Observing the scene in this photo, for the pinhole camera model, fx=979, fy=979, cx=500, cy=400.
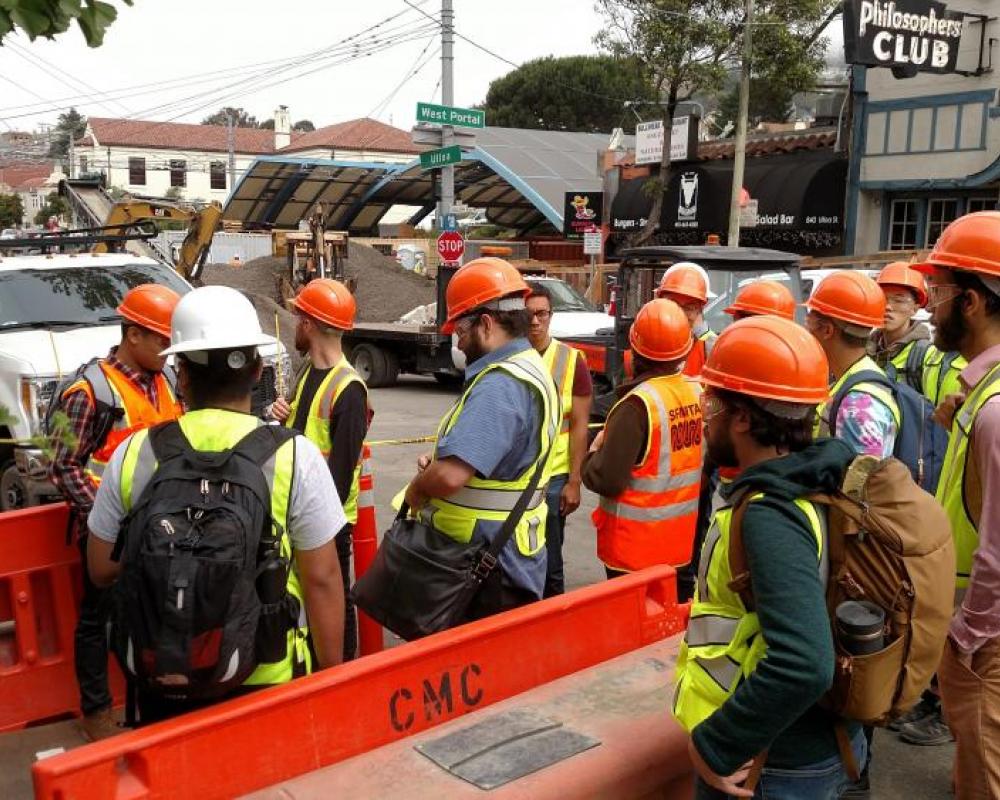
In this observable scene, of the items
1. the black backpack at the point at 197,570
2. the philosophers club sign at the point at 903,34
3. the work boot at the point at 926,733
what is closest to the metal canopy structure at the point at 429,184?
the philosophers club sign at the point at 903,34

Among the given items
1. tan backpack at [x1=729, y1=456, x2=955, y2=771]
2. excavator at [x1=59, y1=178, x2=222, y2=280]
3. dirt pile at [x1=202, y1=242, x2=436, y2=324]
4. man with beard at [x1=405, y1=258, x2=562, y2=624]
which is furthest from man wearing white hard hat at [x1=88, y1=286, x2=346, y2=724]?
dirt pile at [x1=202, y1=242, x2=436, y2=324]

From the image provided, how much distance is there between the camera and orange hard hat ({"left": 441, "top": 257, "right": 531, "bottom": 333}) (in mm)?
3404

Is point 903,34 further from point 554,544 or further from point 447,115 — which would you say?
point 554,544

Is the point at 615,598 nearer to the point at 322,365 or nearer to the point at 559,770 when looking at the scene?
the point at 559,770

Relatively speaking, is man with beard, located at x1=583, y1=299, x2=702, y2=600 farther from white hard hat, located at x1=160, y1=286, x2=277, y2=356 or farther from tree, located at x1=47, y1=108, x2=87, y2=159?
tree, located at x1=47, y1=108, x2=87, y2=159

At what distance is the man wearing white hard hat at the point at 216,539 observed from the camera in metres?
2.29

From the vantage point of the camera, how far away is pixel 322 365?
4613 millimetres

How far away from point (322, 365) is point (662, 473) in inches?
65.2

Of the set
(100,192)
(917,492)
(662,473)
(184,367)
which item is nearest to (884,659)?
(917,492)

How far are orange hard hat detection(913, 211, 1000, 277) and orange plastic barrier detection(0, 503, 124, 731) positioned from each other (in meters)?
3.64

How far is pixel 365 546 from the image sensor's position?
17.8ft

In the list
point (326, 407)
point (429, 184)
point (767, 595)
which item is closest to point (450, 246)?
point (326, 407)

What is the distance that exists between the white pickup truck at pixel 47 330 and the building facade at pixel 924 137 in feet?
43.6

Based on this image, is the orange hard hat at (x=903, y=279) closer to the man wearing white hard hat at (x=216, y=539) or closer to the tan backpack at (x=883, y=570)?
the tan backpack at (x=883, y=570)
